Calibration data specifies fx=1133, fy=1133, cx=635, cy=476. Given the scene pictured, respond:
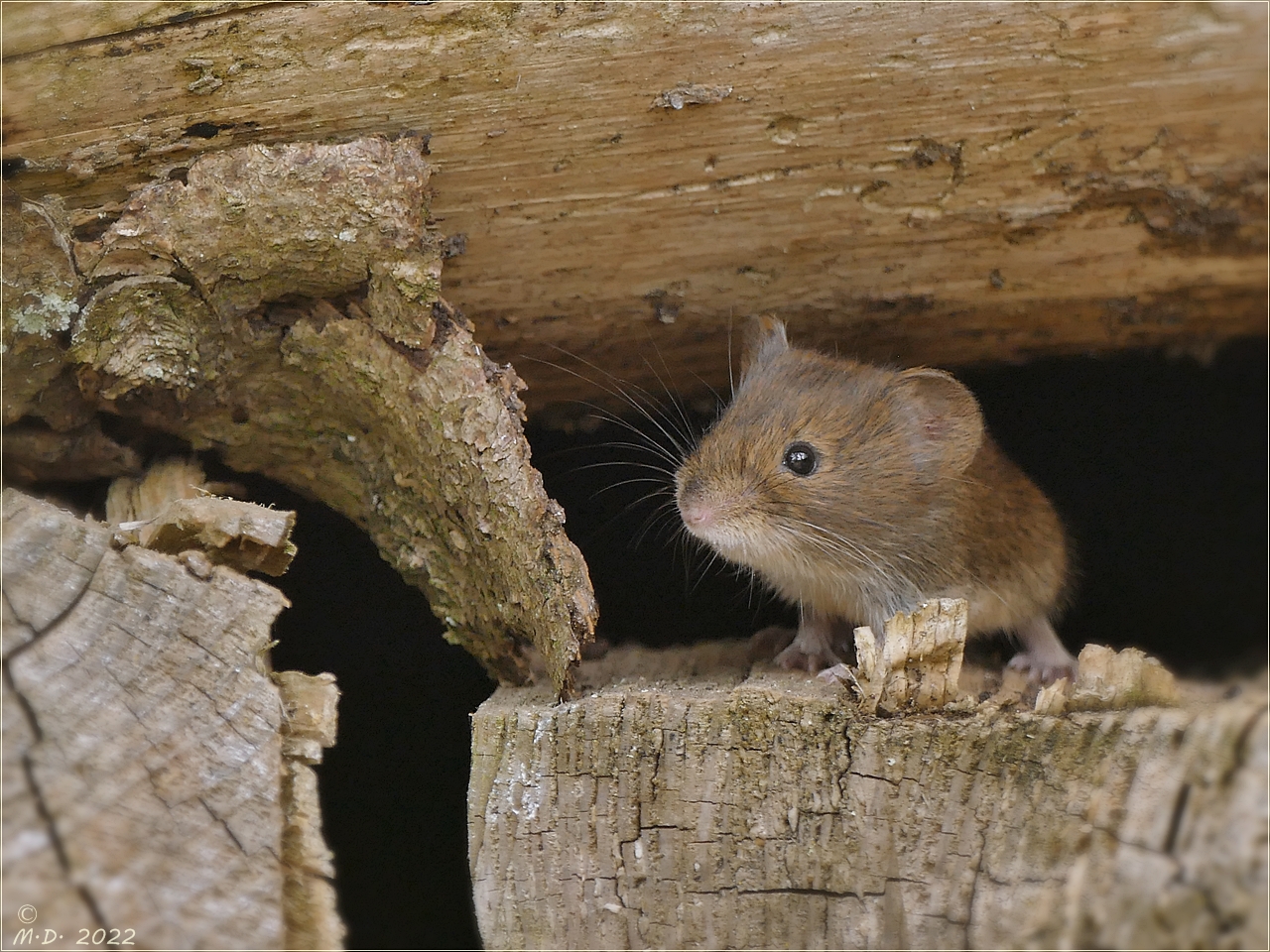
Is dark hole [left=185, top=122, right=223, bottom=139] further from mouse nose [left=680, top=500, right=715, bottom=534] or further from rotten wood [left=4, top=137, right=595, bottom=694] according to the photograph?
mouse nose [left=680, top=500, right=715, bottom=534]

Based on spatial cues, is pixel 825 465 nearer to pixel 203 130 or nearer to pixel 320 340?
pixel 320 340

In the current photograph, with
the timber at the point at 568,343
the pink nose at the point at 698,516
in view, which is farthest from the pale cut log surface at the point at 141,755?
the pink nose at the point at 698,516

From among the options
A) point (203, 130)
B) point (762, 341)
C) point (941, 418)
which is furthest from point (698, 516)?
point (203, 130)

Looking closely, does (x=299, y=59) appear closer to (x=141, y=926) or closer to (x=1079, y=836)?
(x=141, y=926)

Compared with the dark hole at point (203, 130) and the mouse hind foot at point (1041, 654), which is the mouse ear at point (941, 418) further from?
the dark hole at point (203, 130)

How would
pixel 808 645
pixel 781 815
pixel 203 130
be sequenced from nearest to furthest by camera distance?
pixel 781 815
pixel 203 130
pixel 808 645

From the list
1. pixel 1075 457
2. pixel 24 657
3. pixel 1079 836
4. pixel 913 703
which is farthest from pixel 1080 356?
pixel 24 657

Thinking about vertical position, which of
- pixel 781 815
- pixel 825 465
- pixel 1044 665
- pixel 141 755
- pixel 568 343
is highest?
pixel 568 343
